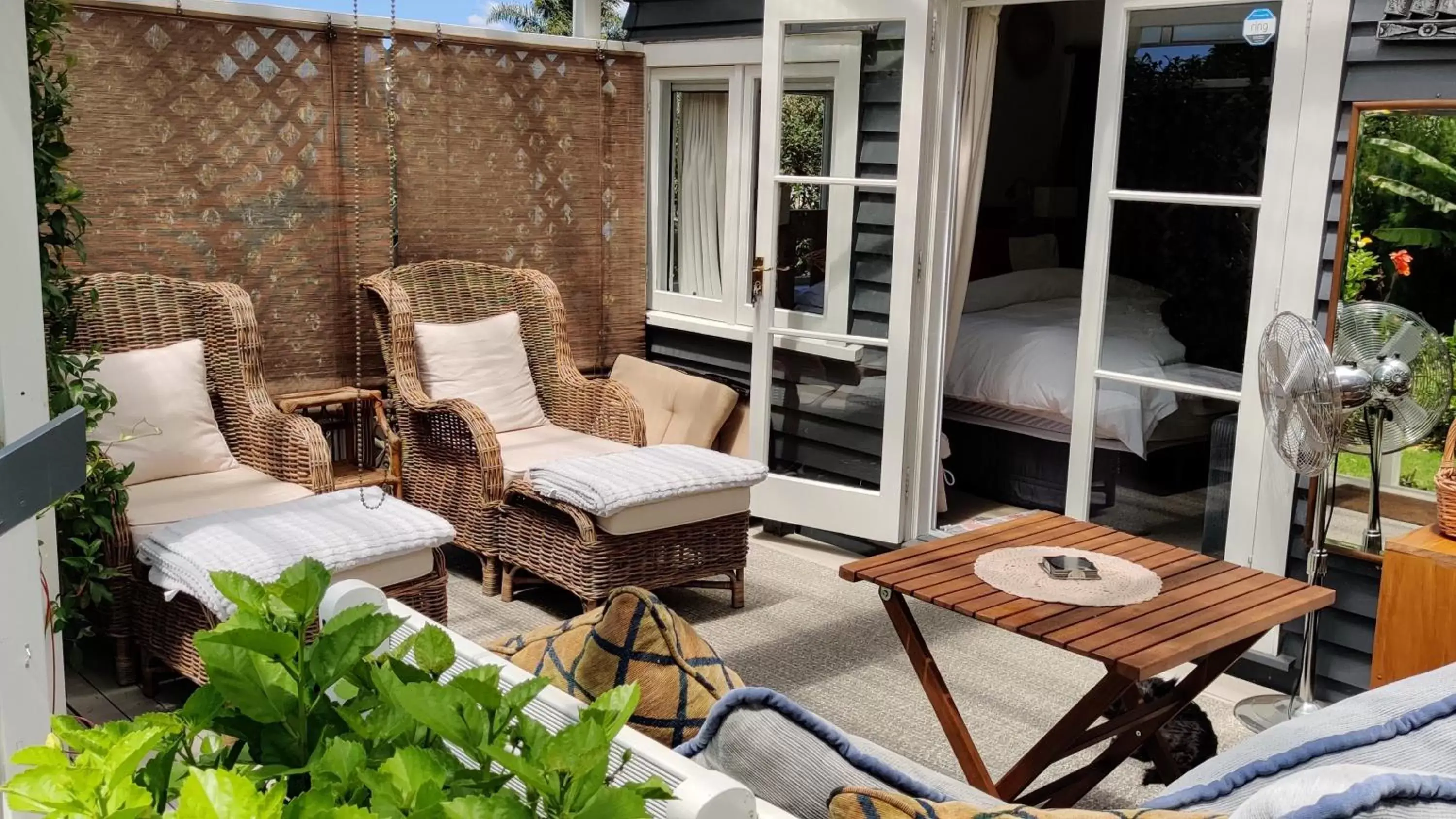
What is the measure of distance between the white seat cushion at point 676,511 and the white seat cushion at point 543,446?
0.47m

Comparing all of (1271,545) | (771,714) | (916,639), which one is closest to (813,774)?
(771,714)

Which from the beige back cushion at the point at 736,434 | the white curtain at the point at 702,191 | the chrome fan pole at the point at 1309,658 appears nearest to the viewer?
the chrome fan pole at the point at 1309,658

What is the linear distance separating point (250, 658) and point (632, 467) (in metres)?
3.47

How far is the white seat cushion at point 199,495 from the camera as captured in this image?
3777 mm

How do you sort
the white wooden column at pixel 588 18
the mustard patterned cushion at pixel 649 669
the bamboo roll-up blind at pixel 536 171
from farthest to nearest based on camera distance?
the white wooden column at pixel 588 18
the bamboo roll-up blind at pixel 536 171
the mustard patterned cushion at pixel 649 669

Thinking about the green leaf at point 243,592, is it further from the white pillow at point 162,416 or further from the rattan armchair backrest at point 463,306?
the rattan armchair backrest at point 463,306

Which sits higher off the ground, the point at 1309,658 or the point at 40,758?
the point at 40,758

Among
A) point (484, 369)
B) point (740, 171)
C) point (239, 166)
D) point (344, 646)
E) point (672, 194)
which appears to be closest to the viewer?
point (344, 646)

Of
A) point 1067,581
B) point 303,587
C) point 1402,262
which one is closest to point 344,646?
point 303,587

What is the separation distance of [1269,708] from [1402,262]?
4.37 feet

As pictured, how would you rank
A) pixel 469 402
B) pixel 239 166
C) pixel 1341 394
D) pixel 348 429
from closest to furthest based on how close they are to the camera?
pixel 1341 394
pixel 469 402
pixel 239 166
pixel 348 429

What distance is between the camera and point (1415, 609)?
337cm

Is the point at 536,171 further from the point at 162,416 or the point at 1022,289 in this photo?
the point at 1022,289

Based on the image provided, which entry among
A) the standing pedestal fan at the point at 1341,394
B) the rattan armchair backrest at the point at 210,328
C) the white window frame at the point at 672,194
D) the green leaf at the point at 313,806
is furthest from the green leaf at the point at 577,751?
A: the white window frame at the point at 672,194
